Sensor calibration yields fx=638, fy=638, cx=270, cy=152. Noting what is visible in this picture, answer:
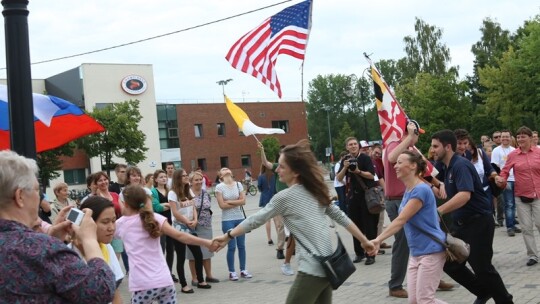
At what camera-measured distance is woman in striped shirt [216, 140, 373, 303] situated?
4.89 metres

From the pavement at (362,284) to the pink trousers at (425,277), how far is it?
1.88 meters

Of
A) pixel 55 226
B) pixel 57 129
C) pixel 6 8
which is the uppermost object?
pixel 6 8

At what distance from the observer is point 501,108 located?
1928 inches

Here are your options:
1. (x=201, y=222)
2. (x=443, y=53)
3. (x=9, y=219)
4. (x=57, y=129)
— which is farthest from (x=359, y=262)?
(x=443, y=53)

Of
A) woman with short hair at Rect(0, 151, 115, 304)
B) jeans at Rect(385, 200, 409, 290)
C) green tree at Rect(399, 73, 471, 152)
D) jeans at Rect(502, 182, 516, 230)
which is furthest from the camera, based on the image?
green tree at Rect(399, 73, 471, 152)

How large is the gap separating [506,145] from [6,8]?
10.6 metres

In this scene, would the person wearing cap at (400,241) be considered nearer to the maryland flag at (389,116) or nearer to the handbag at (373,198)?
the maryland flag at (389,116)

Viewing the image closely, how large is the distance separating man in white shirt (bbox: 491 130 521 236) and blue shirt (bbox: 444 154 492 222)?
20.4 ft

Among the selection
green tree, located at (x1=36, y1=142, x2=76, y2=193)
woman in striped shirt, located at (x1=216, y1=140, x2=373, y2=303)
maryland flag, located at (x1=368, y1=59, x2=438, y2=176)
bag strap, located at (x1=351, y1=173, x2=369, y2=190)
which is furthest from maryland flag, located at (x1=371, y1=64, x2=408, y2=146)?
green tree, located at (x1=36, y1=142, x2=76, y2=193)

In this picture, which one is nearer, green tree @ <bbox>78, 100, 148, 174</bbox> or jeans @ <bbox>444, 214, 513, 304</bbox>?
jeans @ <bbox>444, 214, 513, 304</bbox>

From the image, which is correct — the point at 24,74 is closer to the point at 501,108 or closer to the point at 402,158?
the point at 402,158

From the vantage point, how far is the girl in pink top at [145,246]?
17.2ft

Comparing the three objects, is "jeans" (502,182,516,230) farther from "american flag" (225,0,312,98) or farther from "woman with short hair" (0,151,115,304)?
"woman with short hair" (0,151,115,304)

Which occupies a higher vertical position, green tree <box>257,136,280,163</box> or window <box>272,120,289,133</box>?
window <box>272,120,289,133</box>
